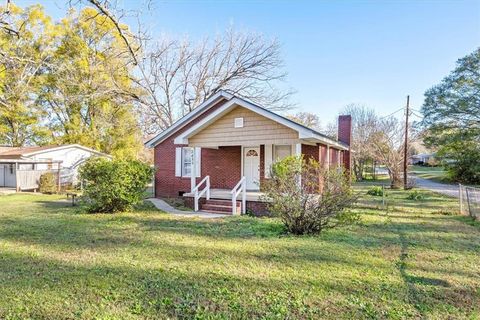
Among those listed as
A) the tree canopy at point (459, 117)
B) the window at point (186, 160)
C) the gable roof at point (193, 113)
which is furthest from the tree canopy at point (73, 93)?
the tree canopy at point (459, 117)

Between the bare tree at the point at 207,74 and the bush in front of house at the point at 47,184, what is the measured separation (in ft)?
32.4

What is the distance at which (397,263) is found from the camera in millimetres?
5398

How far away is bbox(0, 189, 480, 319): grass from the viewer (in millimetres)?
3654

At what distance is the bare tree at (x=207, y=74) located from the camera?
2681 centimetres

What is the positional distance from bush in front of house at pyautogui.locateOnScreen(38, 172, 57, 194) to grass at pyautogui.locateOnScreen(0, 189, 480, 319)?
13628 millimetres

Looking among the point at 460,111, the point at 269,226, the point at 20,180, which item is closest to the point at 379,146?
the point at 460,111

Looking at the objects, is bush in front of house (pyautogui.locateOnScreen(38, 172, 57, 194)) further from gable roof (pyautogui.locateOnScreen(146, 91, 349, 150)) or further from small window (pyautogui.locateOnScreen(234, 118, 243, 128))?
small window (pyautogui.locateOnScreen(234, 118, 243, 128))

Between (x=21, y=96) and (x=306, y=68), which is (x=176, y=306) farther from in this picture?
(x=21, y=96)

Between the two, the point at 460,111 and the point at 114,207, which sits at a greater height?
the point at 460,111

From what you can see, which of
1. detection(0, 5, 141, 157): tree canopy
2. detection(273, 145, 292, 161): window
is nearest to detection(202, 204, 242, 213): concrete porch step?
detection(273, 145, 292, 161): window

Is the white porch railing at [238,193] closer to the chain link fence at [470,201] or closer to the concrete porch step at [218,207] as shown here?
the concrete porch step at [218,207]

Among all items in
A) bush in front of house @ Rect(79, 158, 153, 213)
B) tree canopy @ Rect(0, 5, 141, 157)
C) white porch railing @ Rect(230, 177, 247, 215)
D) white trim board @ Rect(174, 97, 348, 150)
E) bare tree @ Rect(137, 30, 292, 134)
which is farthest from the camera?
tree canopy @ Rect(0, 5, 141, 157)

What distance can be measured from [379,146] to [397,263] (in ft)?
70.5

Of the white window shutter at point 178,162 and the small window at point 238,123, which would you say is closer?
the small window at point 238,123
